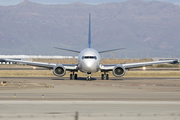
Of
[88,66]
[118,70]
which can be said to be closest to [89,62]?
[88,66]

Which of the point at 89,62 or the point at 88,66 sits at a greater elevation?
the point at 89,62

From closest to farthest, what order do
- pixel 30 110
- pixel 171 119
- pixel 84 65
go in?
1. pixel 171 119
2. pixel 30 110
3. pixel 84 65

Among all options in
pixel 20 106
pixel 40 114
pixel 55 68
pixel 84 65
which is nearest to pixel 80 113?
pixel 40 114

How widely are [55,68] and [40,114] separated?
32.7m

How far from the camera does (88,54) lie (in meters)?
46.8

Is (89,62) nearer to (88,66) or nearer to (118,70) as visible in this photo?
(88,66)

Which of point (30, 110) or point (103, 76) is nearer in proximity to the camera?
point (30, 110)

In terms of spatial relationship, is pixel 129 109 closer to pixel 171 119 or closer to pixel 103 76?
pixel 171 119

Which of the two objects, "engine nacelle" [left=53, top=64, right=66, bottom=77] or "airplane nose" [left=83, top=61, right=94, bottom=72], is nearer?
"airplane nose" [left=83, top=61, right=94, bottom=72]

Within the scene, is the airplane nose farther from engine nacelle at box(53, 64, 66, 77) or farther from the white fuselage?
engine nacelle at box(53, 64, 66, 77)

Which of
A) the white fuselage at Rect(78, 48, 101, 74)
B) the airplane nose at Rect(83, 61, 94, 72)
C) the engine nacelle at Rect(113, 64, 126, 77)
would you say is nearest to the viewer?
the airplane nose at Rect(83, 61, 94, 72)

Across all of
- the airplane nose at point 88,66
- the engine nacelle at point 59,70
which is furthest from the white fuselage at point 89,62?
the engine nacelle at point 59,70

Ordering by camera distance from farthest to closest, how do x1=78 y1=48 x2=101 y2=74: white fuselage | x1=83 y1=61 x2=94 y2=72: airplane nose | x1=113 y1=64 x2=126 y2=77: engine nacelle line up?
x1=113 y1=64 x2=126 y2=77: engine nacelle < x1=78 y1=48 x2=101 y2=74: white fuselage < x1=83 y1=61 x2=94 y2=72: airplane nose

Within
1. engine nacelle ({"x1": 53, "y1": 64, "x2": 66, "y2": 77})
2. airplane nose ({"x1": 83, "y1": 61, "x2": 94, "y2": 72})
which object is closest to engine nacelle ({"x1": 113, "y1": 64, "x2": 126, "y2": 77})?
airplane nose ({"x1": 83, "y1": 61, "x2": 94, "y2": 72})
